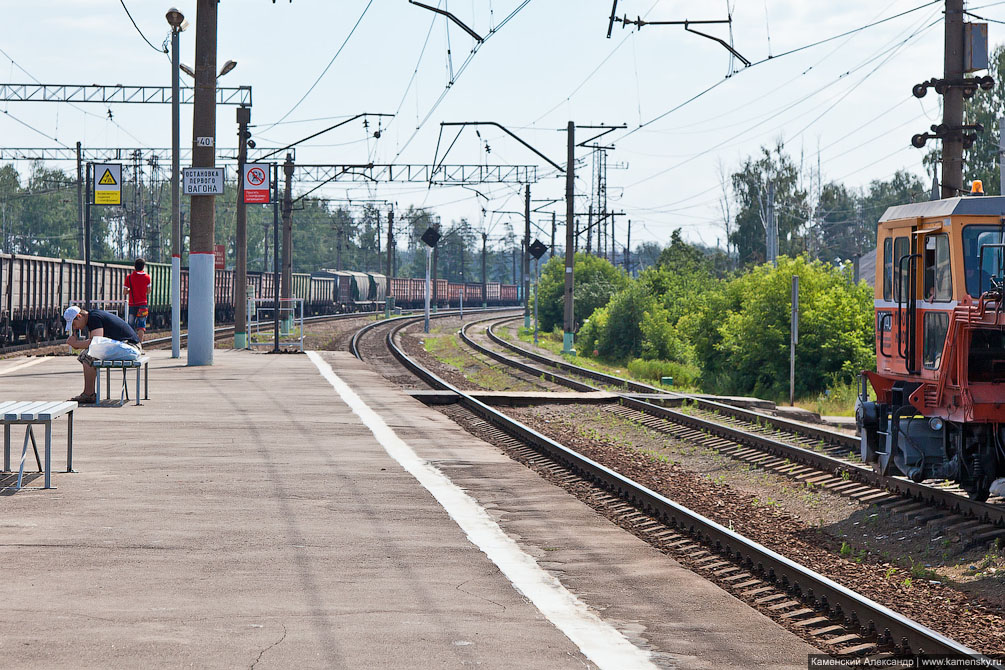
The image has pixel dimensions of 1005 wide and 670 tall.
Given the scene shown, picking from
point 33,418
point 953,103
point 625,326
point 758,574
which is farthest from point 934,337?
point 625,326

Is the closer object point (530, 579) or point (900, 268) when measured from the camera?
point (530, 579)

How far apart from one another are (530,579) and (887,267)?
6246mm

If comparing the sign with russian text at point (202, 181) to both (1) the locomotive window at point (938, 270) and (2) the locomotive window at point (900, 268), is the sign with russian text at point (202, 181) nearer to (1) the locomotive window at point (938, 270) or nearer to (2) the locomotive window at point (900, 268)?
(2) the locomotive window at point (900, 268)

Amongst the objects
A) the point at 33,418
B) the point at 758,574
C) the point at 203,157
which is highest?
the point at 203,157

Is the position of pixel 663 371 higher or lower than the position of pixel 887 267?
lower

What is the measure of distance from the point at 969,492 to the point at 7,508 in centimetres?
812

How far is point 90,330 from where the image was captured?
15680 mm

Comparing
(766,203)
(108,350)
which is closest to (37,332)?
(108,350)

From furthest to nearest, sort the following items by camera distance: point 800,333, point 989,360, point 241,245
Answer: point 241,245 < point 800,333 < point 989,360

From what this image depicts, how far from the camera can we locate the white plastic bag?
15229 mm

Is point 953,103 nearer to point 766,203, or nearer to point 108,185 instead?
point 108,185

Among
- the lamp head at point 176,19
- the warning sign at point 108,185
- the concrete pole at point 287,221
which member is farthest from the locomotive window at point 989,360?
the concrete pole at point 287,221

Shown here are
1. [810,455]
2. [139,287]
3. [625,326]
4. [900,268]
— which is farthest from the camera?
[625,326]

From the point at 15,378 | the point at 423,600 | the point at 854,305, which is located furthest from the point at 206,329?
the point at 423,600
